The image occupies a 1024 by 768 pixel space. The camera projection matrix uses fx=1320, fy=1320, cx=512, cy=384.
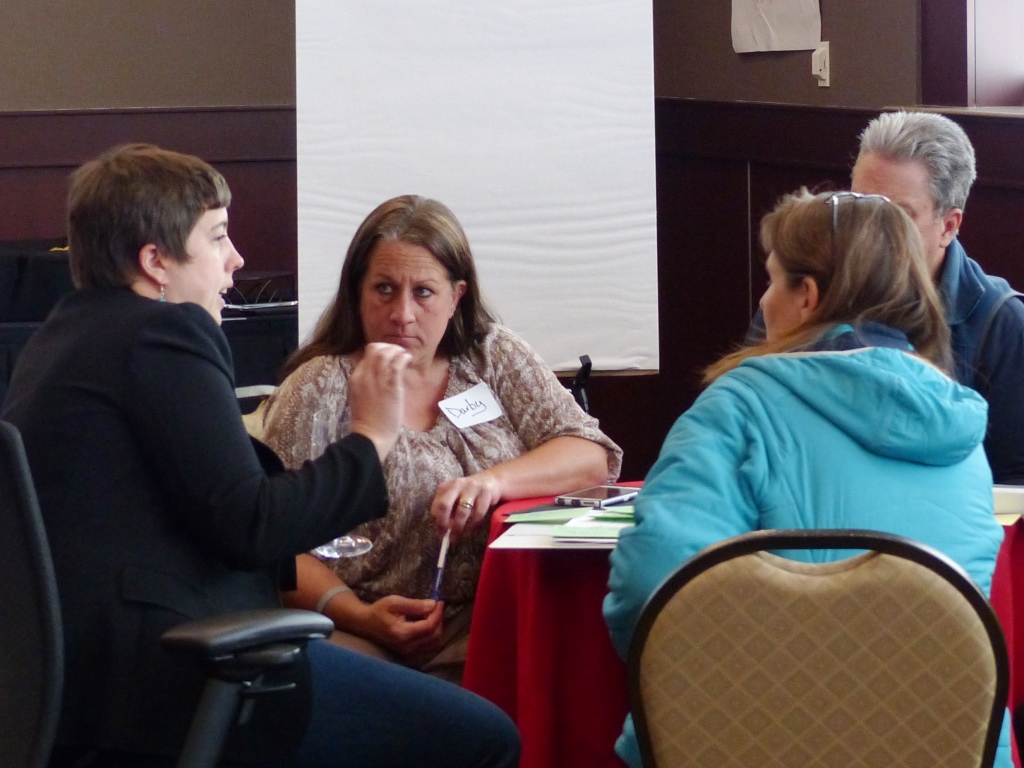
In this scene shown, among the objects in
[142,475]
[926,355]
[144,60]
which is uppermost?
[144,60]

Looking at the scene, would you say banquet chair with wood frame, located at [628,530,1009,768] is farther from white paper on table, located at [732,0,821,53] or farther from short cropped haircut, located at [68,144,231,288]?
white paper on table, located at [732,0,821,53]

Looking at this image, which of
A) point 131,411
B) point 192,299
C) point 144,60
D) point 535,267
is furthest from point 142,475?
point 144,60

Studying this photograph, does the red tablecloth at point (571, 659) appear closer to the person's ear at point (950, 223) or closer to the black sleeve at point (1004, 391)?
the black sleeve at point (1004, 391)

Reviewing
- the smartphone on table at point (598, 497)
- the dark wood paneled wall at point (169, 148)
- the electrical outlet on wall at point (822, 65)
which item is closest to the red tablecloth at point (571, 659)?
the smartphone on table at point (598, 497)

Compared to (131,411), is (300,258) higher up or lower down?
higher up

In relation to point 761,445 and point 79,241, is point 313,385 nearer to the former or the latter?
point 79,241

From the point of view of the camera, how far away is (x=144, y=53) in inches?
203

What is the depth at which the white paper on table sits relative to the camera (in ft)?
13.2

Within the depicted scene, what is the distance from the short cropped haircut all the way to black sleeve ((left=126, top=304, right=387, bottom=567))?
14 centimetres

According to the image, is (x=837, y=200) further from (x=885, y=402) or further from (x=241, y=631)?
(x=241, y=631)

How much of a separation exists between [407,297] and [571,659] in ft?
2.48

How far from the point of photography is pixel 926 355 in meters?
1.81

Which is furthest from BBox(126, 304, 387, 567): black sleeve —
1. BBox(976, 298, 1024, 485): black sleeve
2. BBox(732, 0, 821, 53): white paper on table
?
BBox(732, 0, 821, 53): white paper on table

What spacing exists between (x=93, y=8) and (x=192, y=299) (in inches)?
151
